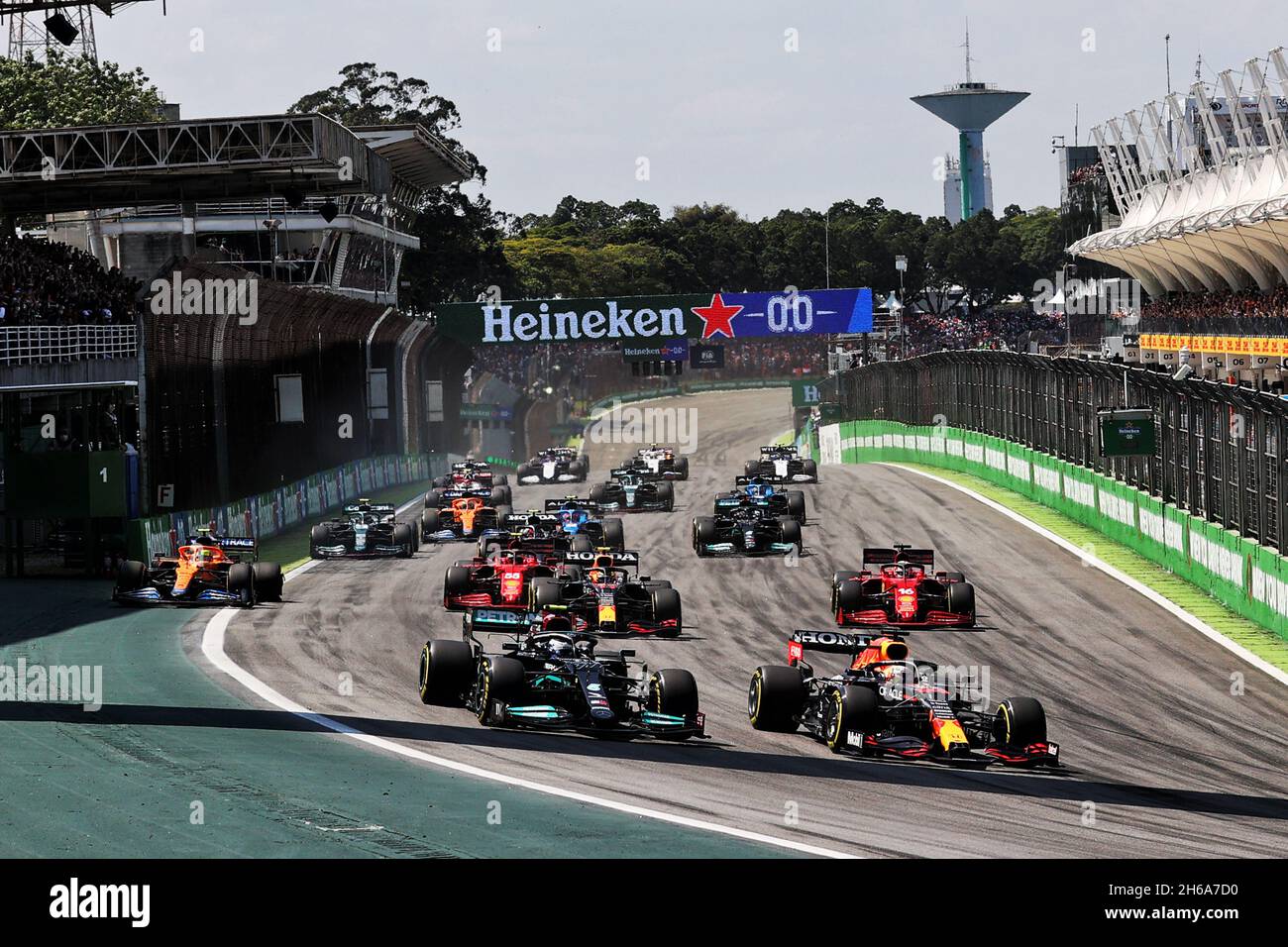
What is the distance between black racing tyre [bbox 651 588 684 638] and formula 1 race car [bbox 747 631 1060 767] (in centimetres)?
587

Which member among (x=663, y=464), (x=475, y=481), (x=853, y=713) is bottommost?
(x=853, y=713)

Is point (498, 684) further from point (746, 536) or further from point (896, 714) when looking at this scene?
point (746, 536)

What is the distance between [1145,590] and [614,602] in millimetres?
9901

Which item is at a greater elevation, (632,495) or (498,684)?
(632,495)

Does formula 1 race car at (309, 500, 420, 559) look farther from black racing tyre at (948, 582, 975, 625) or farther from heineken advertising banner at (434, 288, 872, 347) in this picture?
heineken advertising banner at (434, 288, 872, 347)

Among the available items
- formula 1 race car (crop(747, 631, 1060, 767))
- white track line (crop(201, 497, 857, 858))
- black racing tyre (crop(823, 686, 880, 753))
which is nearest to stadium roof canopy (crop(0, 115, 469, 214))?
white track line (crop(201, 497, 857, 858))

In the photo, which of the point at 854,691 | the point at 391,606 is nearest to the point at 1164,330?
the point at 391,606

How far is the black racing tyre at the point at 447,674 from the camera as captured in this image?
18.1 meters

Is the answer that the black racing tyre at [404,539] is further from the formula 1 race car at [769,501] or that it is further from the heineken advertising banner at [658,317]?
the heineken advertising banner at [658,317]

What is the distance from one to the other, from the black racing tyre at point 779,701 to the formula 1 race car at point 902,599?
7239mm

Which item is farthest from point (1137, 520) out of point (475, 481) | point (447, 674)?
point (447, 674)

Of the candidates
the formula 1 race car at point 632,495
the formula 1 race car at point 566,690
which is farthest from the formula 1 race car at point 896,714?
the formula 1 race car at point 632,495

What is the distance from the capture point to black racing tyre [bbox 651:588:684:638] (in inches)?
931

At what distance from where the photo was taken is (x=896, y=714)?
16.5m
